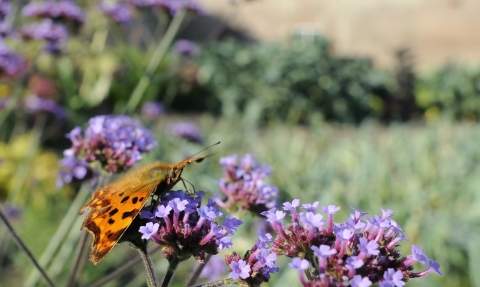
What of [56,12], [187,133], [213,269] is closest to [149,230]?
[213,269]

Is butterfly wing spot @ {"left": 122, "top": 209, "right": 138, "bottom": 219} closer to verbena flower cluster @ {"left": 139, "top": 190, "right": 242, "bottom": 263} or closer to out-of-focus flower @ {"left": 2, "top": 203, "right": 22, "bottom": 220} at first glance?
verbena flower cluster @ {"left": 139, "top": 190, "right": 242, "bottom": 263}

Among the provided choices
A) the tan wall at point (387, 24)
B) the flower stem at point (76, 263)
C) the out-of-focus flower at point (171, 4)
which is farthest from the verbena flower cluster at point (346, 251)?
the tan wall at point (387, 24)

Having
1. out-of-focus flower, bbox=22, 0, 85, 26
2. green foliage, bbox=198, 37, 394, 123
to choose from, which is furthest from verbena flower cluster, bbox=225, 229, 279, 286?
green foliage, bbox=198, 37, 394, 123

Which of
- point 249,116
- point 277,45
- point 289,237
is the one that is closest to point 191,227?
point 289,237

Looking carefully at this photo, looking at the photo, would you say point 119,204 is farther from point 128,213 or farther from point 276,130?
point 276,130

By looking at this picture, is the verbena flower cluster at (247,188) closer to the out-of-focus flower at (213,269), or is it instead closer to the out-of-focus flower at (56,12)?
the out-of-focus flower at (213,269)
